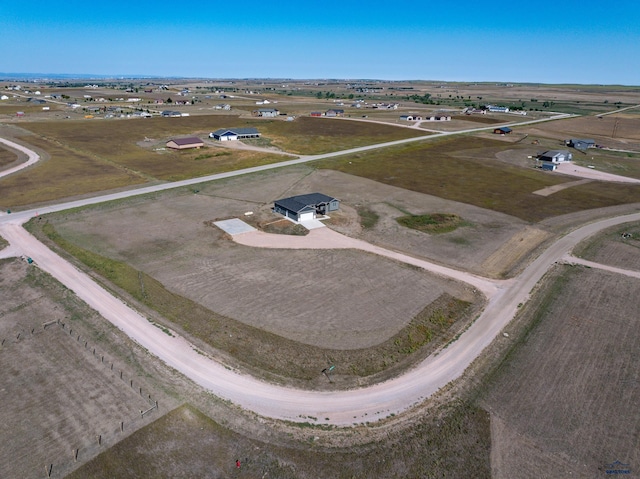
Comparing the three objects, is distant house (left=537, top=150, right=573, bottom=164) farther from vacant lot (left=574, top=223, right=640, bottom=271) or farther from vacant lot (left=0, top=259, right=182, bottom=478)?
vacant lot (left=0, top=259, right=182, bottom=478)

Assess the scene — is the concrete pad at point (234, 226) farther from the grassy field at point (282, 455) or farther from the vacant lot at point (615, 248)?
the vacant lot at point (615, 248)

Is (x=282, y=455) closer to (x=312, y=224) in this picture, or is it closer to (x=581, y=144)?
(x=312, y=224)

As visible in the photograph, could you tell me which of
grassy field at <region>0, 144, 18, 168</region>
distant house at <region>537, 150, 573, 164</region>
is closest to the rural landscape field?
grassy field at <region>0, 144, 18, 168</region>

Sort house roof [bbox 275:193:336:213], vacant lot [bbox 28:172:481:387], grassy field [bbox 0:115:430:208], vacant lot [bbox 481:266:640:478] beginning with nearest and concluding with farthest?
1. vacant lot [bbox 481:266:640:478]
2. vacant lot [bbox 28:172:481:387]
3. house roof [bbox 275:193:336:213]
4. grassy field [bbox 0:115:430:208]

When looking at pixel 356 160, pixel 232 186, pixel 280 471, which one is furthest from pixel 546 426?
pixel 356 160

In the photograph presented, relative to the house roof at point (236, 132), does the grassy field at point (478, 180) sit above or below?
below

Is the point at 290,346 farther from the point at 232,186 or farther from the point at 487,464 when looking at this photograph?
the point at 232,186

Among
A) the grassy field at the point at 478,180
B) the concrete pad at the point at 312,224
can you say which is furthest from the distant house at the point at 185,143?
the concrete pad at the point at 312,224
